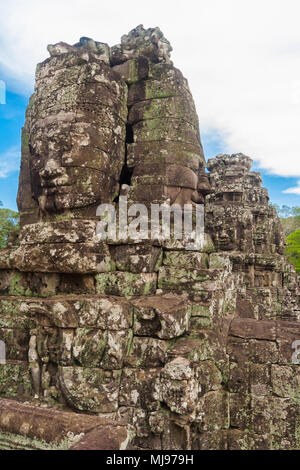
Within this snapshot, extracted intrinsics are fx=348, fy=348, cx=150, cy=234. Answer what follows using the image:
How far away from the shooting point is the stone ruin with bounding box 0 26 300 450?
3279mm

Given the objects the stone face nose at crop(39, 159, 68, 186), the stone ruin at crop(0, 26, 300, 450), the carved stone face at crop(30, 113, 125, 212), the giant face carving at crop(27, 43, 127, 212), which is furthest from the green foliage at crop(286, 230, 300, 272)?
the stone face nose at crop(39, 159, 68, 186)

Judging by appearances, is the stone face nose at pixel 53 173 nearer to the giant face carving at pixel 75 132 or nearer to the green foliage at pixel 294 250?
the giant face carving at pixel 75 132

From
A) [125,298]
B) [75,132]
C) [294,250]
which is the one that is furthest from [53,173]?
[294,250]

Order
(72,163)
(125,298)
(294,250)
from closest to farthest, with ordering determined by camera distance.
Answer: (125,298) < (72,163) < (294,250)

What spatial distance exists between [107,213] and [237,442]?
284 centimetres

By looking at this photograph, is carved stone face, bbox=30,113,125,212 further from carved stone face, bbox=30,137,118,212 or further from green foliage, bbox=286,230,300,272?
green foliage, bbox=286,230,300,272

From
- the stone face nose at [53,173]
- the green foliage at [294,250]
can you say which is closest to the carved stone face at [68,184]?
the stone face nose at [53,173]

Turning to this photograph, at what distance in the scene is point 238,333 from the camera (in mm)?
3953

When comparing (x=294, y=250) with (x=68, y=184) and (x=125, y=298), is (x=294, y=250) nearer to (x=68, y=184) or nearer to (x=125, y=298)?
(x=125, y=298)

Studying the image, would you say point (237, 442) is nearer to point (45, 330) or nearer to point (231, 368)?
point (231, 368)

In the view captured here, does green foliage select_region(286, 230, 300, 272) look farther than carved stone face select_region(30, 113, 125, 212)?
Yes

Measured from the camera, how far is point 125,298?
3797 mm

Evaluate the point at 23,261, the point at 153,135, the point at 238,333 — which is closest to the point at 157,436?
the point at 238,333

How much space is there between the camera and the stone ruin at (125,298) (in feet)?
10.8
